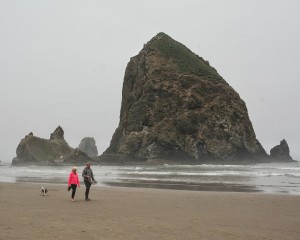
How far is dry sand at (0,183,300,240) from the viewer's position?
27.3 ft

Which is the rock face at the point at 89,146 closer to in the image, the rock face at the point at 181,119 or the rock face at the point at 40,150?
the rock face at the point at 40,150

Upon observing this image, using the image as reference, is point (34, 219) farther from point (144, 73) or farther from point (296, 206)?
point (144, 73)

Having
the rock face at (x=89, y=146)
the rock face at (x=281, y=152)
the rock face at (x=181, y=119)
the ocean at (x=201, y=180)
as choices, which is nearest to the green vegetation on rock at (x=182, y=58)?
the rock face at (x=181, y=119)

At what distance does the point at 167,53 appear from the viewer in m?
90.0

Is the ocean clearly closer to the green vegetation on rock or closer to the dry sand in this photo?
the dry sand

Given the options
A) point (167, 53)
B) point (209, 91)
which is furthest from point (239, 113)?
point (167, 53)

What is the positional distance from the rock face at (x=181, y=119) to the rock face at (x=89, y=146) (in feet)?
240

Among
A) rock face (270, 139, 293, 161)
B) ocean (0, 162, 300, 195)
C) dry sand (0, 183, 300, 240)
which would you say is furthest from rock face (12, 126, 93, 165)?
dry sand (0, 183, 300, 240)

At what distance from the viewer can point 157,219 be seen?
10.6m

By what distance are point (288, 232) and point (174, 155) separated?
62.9 metres

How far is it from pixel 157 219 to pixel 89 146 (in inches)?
5933

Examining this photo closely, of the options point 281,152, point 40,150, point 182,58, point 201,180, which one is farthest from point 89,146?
point 201,180

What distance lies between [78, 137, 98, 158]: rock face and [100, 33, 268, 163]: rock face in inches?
2876

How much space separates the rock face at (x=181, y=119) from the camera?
72688 millimetres
